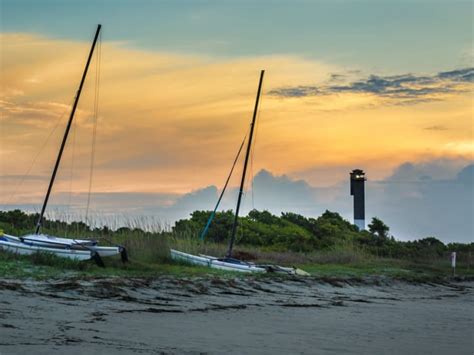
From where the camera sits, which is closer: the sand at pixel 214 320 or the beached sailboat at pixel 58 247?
the sand at pixel 214 320

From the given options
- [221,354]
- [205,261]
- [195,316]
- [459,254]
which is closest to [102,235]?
[205,261]

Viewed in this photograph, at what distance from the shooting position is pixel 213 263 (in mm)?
25891

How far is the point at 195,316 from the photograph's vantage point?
14.6m

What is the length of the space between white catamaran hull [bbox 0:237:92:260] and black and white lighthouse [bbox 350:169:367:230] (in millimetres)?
36702

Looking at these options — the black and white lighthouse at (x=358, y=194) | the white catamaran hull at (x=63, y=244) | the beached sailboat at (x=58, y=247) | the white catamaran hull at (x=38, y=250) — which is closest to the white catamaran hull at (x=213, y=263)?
the beached sailboat at (x=58, y=247)

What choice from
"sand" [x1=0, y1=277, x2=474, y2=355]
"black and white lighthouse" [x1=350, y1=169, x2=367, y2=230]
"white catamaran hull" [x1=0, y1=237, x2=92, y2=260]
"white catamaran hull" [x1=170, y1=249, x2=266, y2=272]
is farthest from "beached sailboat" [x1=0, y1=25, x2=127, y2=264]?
"black and white lighthouse" [x1=350, y1=169, x2=367, y2=230]

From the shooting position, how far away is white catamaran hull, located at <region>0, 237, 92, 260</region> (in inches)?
889

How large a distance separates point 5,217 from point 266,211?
18.4 m

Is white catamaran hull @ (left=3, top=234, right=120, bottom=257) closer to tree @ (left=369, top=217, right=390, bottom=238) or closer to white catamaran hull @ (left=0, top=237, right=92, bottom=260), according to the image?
white catamaran hull @ (left=0, top=237, right=92, bottom=260)

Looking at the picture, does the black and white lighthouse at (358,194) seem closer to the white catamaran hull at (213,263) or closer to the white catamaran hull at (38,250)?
the white catamaran hull at (213,263)

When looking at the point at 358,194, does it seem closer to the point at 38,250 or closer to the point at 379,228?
the point at 379,228

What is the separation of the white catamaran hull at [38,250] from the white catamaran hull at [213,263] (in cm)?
423

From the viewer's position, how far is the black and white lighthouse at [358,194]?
2258 inches

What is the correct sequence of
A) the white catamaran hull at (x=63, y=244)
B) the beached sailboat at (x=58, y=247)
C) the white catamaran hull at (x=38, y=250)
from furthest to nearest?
the white catamaran hull at (x=63, y=244)
the beached sailboat at (x=58, y=247)
the white catamaran hull at (x=38, y=250)
